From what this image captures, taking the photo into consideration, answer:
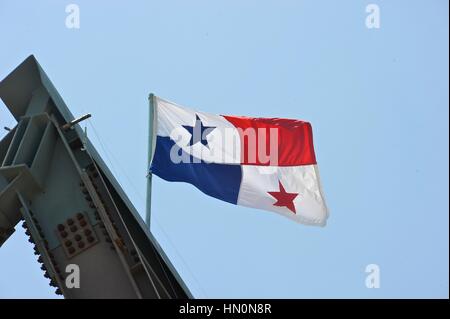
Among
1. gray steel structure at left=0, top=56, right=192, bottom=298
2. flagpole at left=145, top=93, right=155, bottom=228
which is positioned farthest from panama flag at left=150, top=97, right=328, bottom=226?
gray steel structure at left=0, top=56, right=192, bottom=298

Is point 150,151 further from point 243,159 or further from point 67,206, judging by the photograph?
point 67,206

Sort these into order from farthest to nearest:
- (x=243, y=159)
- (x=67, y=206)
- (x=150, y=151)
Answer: (x=243, y=159) < (x=150, y=151) < (x=67, y=206)

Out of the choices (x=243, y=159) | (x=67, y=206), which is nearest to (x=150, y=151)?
(x=243, y=159)

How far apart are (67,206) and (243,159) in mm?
5384

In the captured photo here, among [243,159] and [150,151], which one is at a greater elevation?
[150,151]

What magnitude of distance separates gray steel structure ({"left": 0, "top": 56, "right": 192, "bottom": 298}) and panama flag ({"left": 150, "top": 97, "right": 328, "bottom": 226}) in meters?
2.24

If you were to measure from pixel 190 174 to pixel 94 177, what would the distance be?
3112 mm

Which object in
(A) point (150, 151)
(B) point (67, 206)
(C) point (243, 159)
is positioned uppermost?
(A) point (150, 151)

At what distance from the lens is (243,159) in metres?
23.8

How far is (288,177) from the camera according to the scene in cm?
2428
